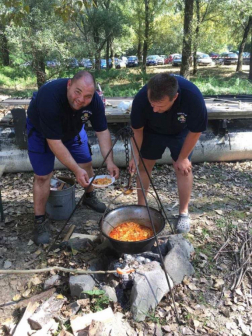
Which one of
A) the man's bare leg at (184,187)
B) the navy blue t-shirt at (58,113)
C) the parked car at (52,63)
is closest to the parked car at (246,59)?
the parked car at (52,63)

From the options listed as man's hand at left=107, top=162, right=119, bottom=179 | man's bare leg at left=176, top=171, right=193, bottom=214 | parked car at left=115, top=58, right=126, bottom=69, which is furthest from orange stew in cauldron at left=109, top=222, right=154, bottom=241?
parked car at left=115, top=58, right=126, bottom=69

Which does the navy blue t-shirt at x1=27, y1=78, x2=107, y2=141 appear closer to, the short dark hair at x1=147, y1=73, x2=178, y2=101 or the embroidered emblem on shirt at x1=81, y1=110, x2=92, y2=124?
the embroidered emblem on shirt at x1=81, y1=110, x2=92, y2=124

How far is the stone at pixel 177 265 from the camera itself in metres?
2.89

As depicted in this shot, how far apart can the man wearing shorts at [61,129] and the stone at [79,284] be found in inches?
36.7

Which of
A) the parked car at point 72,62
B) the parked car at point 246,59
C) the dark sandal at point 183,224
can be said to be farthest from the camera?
the parked car at point 246,59

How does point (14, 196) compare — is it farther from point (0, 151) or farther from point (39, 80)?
point (39, 80)

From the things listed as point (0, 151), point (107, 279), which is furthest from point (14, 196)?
point (107, 279)

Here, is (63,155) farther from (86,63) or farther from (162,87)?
(86,63)

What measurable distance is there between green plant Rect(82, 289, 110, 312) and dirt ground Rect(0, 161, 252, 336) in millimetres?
311

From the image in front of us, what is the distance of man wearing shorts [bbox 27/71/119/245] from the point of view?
9.74ft

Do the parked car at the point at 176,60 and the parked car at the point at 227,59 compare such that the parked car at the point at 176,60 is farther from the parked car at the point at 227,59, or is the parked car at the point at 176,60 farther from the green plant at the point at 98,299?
the green plant at the point at 98,299

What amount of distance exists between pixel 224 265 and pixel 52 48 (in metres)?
13.2

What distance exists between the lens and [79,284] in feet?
8.82

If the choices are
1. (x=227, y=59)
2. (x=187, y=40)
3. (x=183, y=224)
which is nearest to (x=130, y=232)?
(x=183, y=224)
